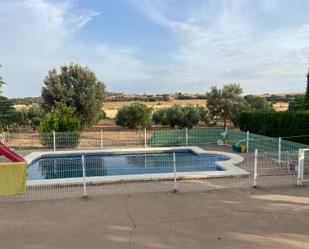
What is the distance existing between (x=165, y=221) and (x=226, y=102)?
20.9 metres

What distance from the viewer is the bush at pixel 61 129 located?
16.7 m

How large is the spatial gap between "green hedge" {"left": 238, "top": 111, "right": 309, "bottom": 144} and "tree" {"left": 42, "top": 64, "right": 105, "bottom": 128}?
35.8 feet

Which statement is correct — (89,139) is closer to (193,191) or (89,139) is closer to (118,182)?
(118,182)

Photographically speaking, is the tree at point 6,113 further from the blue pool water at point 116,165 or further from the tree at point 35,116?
the tree at point 35,116

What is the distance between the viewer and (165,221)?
6000 mm

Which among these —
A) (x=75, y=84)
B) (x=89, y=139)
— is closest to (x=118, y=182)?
(x=89, y=139)

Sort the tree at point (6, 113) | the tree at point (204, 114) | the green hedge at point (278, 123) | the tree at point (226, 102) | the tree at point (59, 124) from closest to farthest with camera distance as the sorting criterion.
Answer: the green hedge at point (278, 123) < the tree at point (6, 113) < the tree at point (59, 124) < the tree at point (226, 102) < the tree at point (204, 114)

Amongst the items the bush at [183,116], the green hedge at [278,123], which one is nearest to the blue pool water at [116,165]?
the green hedge at [278,123]

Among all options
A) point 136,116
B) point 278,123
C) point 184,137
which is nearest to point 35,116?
point 136,116

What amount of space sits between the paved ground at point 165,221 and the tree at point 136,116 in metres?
17.8

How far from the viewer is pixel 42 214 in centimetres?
655

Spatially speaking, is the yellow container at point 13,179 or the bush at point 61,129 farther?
the bush at point 61,129

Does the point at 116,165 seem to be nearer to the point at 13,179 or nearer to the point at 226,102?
the point at 13,179

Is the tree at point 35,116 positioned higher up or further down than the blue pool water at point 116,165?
higher up
